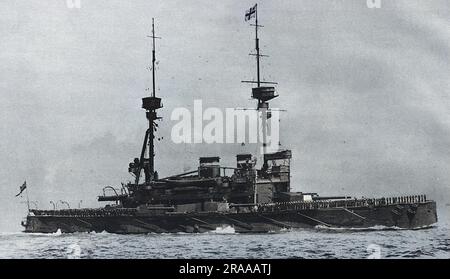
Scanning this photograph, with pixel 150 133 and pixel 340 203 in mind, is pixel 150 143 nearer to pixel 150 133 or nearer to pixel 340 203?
pixel 150 133

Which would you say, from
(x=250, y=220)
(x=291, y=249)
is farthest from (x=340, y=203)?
(x=291, y=249)

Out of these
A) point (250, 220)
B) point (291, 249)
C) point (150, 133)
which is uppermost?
point (150, 133)

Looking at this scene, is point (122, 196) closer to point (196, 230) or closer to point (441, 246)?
point (196, 230)

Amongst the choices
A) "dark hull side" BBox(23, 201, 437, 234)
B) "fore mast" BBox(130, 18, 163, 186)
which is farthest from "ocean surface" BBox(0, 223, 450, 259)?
"fore mast" BBox(130, 18, 163, 186)

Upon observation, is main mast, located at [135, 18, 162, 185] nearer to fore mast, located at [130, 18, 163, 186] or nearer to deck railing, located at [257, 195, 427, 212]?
fore mast, located at [130, 18, 163, 186]

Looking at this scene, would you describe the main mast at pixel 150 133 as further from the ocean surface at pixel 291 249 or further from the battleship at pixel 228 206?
the ocean surface at pixel 291 249

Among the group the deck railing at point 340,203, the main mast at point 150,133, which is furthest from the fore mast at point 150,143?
the deck railing at point 340,203
